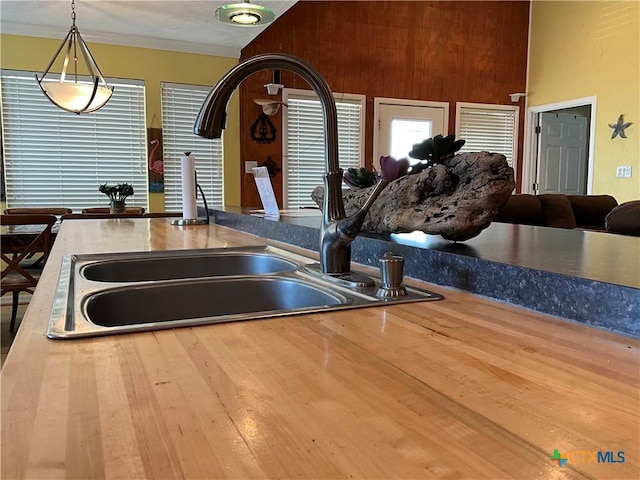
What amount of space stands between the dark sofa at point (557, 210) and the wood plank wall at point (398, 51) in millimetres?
1639

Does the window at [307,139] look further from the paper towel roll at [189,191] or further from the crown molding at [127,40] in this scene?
the paper towel roll at [189,191]

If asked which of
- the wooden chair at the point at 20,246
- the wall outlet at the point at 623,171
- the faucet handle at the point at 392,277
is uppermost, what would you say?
the wall outlet at the point at 623,171

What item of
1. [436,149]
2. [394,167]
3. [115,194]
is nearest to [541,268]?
[436,149]

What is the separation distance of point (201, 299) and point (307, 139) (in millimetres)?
4691

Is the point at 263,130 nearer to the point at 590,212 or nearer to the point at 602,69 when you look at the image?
the point at 590,212

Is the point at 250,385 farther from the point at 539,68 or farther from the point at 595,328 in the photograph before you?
the point at 539,68

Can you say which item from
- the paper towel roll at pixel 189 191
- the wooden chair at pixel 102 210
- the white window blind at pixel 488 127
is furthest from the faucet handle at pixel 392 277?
the white window blind at pixel 488 127

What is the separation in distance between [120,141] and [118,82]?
1.86 feet

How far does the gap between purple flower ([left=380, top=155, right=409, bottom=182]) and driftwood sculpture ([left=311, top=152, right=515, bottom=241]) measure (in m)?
Answer: 0.05

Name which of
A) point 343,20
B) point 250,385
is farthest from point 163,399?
point 343,20

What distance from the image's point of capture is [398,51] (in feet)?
19.6

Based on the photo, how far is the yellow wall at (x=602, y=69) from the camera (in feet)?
17.5

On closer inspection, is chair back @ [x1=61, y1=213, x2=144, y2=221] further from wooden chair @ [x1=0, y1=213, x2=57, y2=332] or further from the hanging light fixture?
the hanging light fixture

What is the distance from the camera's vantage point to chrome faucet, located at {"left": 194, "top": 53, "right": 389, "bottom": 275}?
995mm
